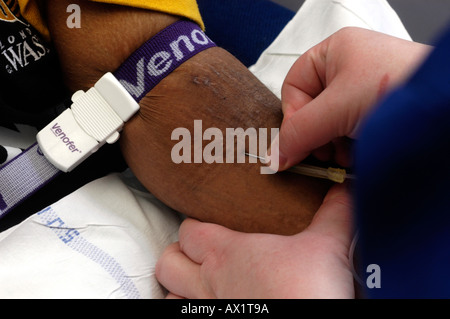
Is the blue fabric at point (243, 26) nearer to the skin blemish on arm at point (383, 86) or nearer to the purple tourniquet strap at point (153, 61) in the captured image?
the purple tourniquet strap at point (153, 61)

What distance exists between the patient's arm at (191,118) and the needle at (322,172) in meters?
0.02

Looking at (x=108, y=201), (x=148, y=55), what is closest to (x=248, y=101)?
(x=148, y=55)

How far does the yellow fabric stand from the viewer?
0.72 metres

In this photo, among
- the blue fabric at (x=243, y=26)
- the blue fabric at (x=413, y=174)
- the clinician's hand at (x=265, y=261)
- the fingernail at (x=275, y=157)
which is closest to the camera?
the blue fabric at (x=413, y=174)

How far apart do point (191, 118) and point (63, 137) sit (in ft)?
0.79

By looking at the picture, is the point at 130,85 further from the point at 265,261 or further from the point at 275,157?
the point at 265,261

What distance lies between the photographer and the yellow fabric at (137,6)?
2.35ft

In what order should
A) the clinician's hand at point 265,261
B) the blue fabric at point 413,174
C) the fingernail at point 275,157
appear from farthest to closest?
1. the fingernail at point 275,157
2. the clinician's hand at point 265,261
3. the blue fabric at point 413,174

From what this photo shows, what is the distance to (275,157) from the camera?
2.32 feet

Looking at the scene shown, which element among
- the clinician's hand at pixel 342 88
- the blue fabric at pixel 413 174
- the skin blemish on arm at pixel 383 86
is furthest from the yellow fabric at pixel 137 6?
the blue fabric at pixel 413 174

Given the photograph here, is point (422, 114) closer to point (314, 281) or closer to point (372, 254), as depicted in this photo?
point (372, 254)

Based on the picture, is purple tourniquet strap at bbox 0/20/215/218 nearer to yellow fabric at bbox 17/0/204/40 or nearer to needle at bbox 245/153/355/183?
yellow fabric at bbox 17/0/204/40

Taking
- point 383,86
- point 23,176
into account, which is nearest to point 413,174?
point 383,86

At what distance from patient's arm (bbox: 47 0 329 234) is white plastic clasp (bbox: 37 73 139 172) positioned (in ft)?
0.12
